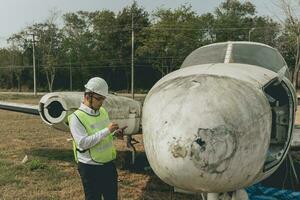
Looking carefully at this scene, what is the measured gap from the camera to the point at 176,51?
162 ft

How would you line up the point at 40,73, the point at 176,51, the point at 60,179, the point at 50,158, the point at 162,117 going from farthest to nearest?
1. the point at 40,73
2. the point at 176,51
3. the point at 50,158
4. the point at 60,179
5. the point at 162,117

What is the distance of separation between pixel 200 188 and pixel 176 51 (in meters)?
45.6

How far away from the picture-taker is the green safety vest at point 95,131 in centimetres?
566

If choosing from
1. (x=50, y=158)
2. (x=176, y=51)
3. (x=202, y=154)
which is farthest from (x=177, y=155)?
(x=176, y=51)

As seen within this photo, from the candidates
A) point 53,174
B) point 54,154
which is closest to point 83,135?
point 53,174

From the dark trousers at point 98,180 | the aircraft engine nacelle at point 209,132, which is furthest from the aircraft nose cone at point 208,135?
the dark trousers at point 98,180

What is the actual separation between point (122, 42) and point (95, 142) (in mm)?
53477

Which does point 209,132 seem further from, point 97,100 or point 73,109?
point 73,109

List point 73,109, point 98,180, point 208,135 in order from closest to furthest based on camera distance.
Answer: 1. point 208,135
2. point 98,180
3. point 73,109

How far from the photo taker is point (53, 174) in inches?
375

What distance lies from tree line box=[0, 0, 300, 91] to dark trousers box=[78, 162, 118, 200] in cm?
4389

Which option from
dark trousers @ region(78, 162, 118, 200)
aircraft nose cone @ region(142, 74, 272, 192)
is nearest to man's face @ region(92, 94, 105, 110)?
dark trousers @ region(78, 162, 118, 200)

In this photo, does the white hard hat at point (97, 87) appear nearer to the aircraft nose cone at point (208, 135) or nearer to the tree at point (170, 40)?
the aircraft nose cone at point (208, 135)

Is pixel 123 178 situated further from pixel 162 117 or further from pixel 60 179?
pixel 162 117
